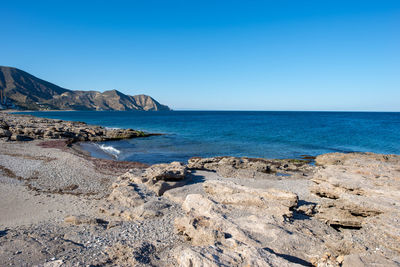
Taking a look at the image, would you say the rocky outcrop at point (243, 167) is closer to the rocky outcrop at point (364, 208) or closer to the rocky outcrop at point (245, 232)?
the rocky outcrop at point (364, 208)

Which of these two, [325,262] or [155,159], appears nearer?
[325,262]

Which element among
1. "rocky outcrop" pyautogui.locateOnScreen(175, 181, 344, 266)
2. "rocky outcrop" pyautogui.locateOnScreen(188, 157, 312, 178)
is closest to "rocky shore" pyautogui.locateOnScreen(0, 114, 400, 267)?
"rocky outcrop" pyautogui.locateOnScreen(175, 181, 344, 266)

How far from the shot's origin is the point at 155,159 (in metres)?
31.3

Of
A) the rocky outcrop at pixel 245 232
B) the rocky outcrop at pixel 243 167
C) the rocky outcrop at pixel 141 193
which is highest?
the rocky outcrop at pixel 245 232

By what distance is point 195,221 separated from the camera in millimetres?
8719

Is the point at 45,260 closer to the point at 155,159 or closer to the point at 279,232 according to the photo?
the point at 279,232

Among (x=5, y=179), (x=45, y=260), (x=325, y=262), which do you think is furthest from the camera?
(x=5, y=179)

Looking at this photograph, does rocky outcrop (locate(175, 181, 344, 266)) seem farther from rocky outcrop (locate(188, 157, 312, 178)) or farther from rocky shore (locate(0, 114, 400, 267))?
rocky outcrop (locate(188, 157, 312, 178))

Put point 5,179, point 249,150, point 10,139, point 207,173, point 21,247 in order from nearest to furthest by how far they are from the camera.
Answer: point 21,247 < point 5,179 < point 207,173 < point 10,139 < point 249,150

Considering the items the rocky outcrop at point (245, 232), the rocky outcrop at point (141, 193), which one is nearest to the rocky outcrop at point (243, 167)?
the rocky outcrop at point (141, 193)

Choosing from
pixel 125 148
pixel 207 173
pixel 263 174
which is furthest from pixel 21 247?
pixel 125 148

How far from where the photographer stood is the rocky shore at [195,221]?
6.95 meters

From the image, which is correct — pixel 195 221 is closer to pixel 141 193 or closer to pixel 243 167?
pixel 141 193

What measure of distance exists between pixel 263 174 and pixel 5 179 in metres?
22.1
